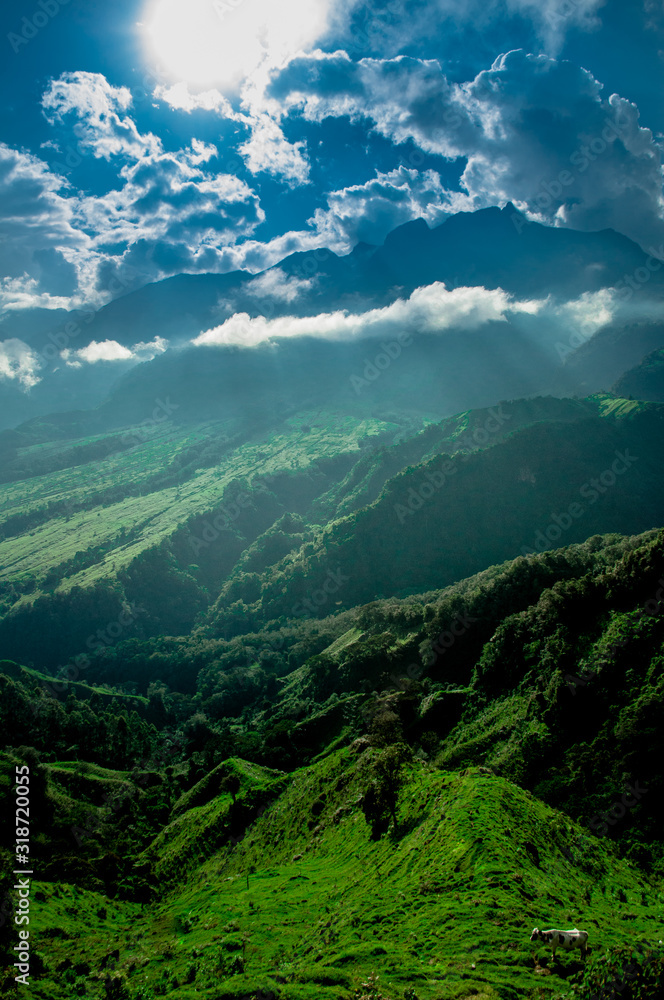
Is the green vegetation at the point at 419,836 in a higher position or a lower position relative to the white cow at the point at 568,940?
lower

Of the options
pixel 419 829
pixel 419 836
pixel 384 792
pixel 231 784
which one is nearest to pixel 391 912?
pixel 419 836

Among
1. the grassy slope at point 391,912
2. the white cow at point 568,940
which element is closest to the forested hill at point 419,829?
the grassy slope at point 391,912

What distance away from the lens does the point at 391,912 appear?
24.4m

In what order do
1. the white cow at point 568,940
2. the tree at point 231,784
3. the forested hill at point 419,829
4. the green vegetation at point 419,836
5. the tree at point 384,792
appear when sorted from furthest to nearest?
1. the tree at point 231,784
2. the tree at point 384,792
3. the forested hill at point 419,829
4. the green vegetation at point 419,836
5. the white cow at point 568,940

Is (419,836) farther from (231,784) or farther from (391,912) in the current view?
(231,784)

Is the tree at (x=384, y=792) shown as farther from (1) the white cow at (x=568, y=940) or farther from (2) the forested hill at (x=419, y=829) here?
(1) the white cow at (x=568, y=940)

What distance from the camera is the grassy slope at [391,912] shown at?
64.5 feet

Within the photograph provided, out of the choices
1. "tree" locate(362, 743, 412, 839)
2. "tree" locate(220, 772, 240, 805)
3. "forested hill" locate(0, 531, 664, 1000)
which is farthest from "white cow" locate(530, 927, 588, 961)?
"tree" locate(220, 772, 240, 805)

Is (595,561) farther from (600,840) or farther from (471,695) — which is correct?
(600,840)

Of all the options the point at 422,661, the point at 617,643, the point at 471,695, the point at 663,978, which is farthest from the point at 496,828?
the point at 422,661

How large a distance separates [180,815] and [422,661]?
4894cm

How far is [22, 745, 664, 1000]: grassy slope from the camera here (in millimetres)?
19656

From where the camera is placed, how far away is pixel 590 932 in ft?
64.7

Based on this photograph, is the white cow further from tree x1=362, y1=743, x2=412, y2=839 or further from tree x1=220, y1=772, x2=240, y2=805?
tree x1=220, y1=772, x2=240, y2=805
